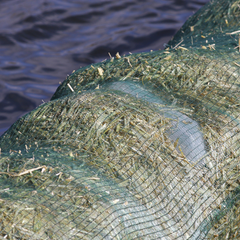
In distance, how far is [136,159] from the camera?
2.24 metres

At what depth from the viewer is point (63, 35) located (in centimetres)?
698

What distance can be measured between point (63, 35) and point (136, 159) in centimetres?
527

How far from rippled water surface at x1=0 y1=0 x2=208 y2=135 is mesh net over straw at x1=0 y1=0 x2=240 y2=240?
3.24 meters

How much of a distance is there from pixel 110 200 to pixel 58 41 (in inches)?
213

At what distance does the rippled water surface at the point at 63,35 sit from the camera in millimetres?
6004

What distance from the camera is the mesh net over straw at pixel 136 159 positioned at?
1.89 metres

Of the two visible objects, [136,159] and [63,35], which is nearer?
[136,159]

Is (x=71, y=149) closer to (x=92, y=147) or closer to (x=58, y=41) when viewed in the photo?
(x=92, y=147)

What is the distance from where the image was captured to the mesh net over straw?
1887 mm

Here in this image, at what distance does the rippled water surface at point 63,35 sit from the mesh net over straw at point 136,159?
10.6 feet

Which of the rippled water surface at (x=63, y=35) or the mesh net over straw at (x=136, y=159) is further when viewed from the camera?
the rippled water surface at (x=63, y=35)

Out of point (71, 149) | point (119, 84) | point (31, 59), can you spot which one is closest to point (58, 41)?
point (31, 59)

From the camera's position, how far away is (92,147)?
7.59 ft

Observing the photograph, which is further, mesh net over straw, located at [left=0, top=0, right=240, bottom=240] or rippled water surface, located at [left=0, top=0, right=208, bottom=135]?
rippled water surface, located at [left=0, top=0, right=208, bottom=135]
